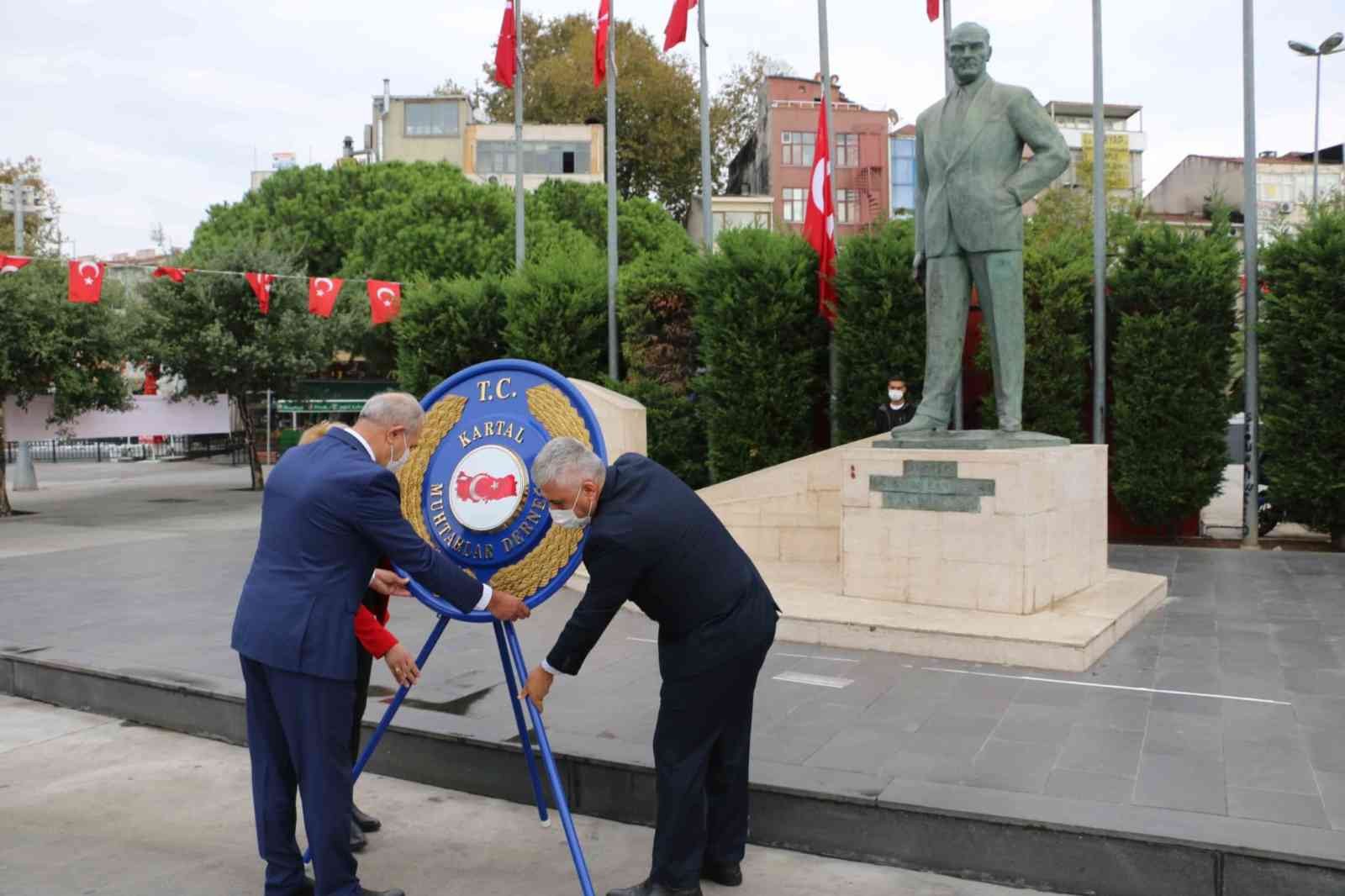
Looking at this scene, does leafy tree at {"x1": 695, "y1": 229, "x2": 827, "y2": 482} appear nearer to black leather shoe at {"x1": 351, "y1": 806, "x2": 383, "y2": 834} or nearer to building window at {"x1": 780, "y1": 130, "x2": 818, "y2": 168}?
black leather shoe at {"x1": 351, "y1": 806, "x2": 383, "y2": 834}

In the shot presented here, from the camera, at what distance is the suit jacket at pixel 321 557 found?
144 inches

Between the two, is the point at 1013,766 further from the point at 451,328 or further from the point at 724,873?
the point at 451,328

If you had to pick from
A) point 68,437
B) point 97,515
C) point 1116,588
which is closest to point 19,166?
point 68,437

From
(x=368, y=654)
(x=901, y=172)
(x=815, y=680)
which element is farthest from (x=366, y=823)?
(x=901, y=172)

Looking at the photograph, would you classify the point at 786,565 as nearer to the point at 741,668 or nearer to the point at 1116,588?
the point at 1116,588

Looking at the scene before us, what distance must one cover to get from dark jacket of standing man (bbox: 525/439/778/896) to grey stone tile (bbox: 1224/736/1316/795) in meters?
2.25

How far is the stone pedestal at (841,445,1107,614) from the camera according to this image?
24.5 ft

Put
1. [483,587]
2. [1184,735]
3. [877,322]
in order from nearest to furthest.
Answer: [483,587] → [1184,735] → [877,322]

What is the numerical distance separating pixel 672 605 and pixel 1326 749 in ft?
10.7

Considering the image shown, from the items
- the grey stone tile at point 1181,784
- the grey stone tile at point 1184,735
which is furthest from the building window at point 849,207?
the grey stone tile at point 1181,784

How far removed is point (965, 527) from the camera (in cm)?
766

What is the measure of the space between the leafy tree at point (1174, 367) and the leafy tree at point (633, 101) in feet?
111

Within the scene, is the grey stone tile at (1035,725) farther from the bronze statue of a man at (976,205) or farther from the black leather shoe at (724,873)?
the bronze statue of a man at (976,205)

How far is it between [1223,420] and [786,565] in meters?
5.97
